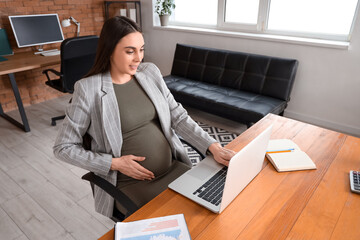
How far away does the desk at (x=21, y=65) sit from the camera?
2.73 meters

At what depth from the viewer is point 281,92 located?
9.54 feet

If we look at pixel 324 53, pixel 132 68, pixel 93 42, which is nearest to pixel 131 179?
pixel 132 68

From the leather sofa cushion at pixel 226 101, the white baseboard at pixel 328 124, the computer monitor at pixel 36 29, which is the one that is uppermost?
the computer monitor at pixel 36 29

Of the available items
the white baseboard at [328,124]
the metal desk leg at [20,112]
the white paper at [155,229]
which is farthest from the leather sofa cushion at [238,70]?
the white paper at [155,229]

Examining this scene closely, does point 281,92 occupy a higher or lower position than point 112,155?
lower

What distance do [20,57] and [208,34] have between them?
243cm

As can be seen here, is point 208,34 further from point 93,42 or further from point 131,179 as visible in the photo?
point 131,179

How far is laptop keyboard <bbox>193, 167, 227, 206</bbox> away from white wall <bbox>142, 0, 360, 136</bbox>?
8.04 ft

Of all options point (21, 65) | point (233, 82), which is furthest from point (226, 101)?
point (21, 65)

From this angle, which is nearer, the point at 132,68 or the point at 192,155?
the point at 132,68

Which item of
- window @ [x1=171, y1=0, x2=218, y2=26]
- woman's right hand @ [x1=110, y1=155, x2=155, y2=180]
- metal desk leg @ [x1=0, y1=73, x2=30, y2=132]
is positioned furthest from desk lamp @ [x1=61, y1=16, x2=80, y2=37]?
woman's right hand @ [x1=110, y1=155, x2=155, y2=180]

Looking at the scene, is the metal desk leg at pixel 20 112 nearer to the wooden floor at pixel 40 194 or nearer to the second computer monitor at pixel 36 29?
the wooden floor at pixel 40 194

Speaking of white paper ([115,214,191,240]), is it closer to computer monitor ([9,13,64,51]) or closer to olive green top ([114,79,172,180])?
olive green top ([114,79,172,180])

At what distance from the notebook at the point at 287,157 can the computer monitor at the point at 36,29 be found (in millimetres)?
3286
